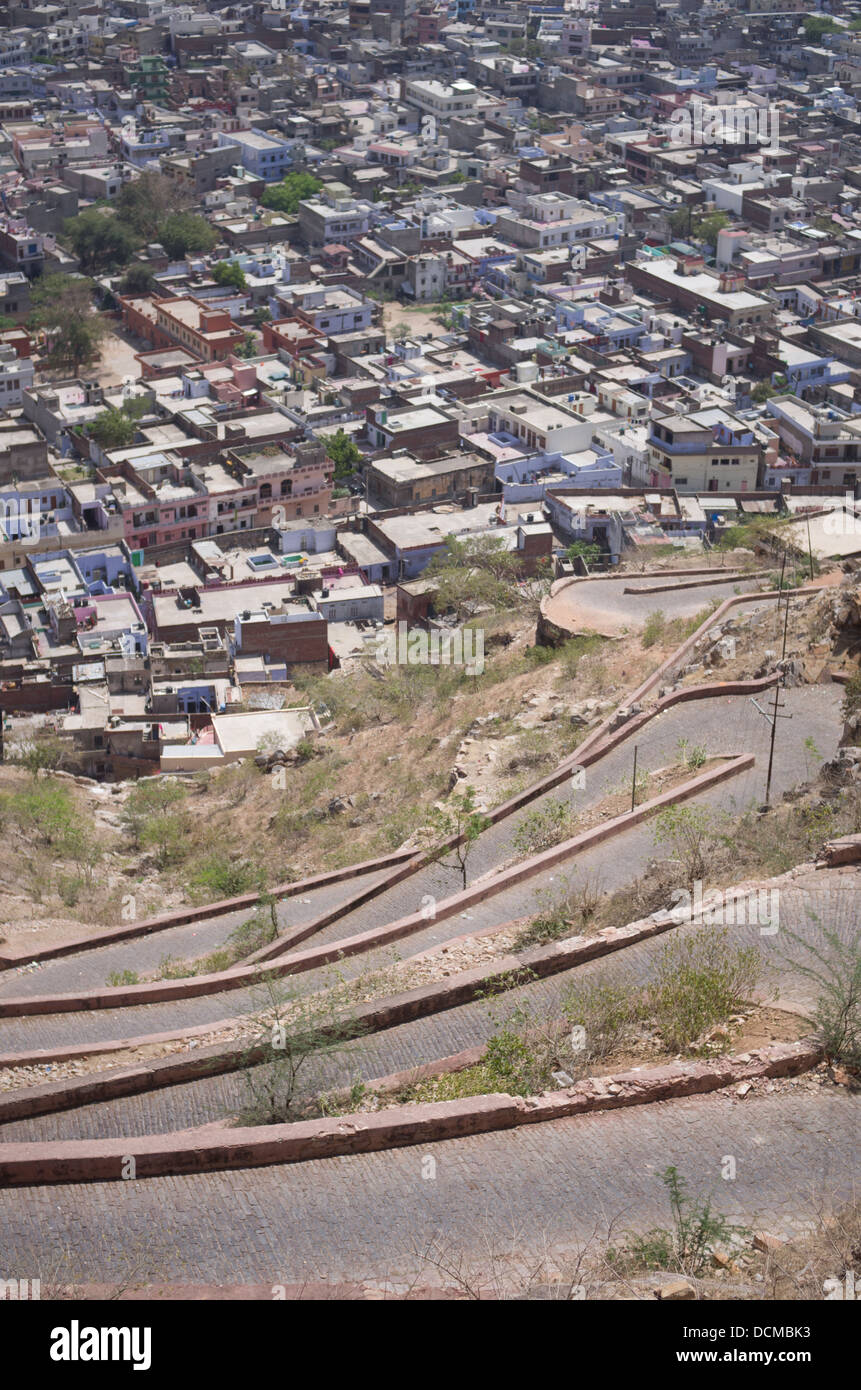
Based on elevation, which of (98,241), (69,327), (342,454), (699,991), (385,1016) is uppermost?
→ (699,991)

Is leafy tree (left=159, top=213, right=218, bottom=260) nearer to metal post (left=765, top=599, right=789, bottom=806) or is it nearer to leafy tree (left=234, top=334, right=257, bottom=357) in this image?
leafy tree (left=234, top=334, right=257, bottom=357)

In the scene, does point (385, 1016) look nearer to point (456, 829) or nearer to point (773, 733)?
point (773, 733)

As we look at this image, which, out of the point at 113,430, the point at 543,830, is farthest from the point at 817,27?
the point at 543,830

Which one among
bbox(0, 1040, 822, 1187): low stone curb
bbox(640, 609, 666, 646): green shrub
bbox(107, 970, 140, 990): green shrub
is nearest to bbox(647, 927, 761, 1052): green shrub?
bbox(0, 1040, 822, 1187): low stone curb

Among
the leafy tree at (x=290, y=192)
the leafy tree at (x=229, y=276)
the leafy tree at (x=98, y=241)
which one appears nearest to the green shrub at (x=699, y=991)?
the leafy tree at (x=229, y=276)

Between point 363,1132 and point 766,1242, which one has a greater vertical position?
point 766,1242

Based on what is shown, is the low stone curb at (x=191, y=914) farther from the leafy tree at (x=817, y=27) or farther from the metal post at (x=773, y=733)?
the leafy tree at (x=817, y=27)
